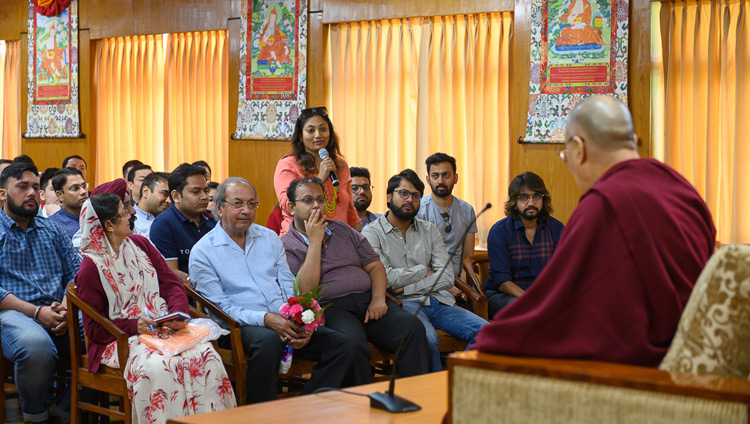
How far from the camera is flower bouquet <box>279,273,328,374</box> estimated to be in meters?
3.86

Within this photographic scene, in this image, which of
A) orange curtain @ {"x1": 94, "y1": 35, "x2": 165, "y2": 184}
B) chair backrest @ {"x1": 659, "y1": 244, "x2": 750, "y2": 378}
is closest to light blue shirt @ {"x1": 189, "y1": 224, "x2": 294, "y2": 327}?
chair backrest @ {"x1": 659, "y1": 244, "x2": 750, "y2": 378}

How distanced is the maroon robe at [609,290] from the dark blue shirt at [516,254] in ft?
9.82

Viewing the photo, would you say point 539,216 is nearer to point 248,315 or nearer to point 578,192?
point 578,192

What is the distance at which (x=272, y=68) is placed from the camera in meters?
7.68

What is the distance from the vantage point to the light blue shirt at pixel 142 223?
17.8 ft

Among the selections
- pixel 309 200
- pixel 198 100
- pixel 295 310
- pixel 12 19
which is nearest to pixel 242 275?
pixel 295 310

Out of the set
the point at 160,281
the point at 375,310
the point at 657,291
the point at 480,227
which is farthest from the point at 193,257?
the point at 480,227

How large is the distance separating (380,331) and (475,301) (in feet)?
2.59

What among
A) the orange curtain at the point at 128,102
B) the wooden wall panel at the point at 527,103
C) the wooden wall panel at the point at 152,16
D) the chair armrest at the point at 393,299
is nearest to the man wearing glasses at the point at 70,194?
the chair armrest at the point at 393,299

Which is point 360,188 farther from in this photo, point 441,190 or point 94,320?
point 94,320

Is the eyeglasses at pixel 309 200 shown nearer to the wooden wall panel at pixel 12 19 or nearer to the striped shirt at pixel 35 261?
the striped shirt at pixel 35 261

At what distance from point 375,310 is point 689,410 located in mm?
2705

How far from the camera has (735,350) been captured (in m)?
1.87

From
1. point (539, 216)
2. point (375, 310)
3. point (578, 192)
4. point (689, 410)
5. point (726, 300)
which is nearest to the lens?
point (689, 410)
